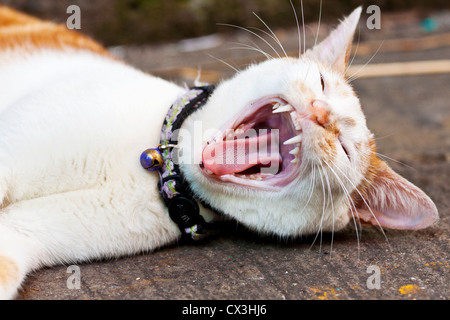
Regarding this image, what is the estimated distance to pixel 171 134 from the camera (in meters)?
1.91

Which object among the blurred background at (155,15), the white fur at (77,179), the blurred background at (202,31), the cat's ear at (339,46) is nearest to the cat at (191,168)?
the white fur at (77,179)

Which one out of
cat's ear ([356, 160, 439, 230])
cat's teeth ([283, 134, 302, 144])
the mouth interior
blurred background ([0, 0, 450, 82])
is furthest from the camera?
blurred background ([0, 0, 450, 82])

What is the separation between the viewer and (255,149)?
188cm

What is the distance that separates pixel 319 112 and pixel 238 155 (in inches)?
12.3

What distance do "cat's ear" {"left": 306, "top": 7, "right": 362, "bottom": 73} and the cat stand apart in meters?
0.16

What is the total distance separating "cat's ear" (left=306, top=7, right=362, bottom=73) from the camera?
6.99ft

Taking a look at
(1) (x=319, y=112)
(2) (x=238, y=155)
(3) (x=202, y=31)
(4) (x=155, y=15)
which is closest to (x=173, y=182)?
(2) (x=238, y=155)

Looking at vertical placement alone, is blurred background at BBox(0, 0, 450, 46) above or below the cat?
above

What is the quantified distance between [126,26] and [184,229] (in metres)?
3.28

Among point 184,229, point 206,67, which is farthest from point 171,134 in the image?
point 206,67

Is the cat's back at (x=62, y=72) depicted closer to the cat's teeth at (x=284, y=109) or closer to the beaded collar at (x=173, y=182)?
the beaded collar at (x=173, y=182)

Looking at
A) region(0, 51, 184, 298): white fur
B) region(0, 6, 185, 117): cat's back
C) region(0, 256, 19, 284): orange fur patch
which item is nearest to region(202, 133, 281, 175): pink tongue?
region(0, 51, 184, 298): white fur

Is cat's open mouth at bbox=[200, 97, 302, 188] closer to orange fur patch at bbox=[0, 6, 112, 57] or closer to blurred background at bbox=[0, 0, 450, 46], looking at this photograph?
orange fur patch at bbox=[0, 6, 112, 57]
